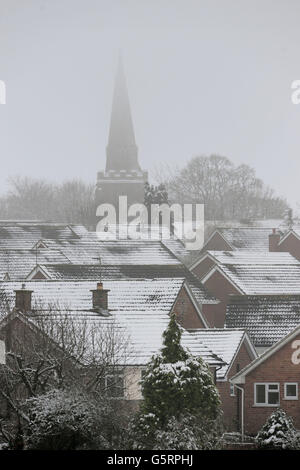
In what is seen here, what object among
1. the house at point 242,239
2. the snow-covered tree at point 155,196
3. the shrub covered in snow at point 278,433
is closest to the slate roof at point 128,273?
the shrub covered in snow at point 278,433

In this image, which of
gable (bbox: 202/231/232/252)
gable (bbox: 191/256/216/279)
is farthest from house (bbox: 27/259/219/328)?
gable (bbox: 202/231/232/252)

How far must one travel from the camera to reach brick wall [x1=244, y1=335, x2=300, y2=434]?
1395 inches

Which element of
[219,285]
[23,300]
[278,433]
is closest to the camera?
[278,433]

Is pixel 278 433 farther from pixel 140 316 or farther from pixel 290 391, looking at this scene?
pixel 140 316

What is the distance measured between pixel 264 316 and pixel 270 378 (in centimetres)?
871

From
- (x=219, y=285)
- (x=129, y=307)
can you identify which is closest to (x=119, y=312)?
(x=129, y=307)

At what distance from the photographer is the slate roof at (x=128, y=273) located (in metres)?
50.2

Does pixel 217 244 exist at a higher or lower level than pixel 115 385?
higher

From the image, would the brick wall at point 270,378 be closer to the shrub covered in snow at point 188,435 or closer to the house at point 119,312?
the house at point 119,312

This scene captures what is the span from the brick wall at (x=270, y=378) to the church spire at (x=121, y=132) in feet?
316

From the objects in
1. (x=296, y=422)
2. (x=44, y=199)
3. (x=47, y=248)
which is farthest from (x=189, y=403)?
(x=44, y=199)

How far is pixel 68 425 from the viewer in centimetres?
2764

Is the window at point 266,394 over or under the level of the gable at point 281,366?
under

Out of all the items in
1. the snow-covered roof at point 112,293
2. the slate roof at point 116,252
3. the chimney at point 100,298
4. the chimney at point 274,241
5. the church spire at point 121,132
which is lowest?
the chimney at point 100,298
